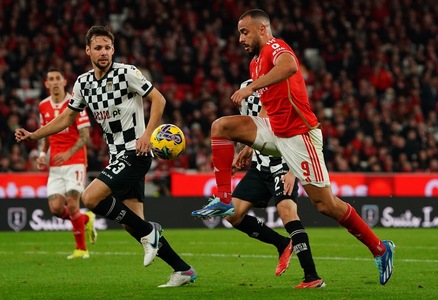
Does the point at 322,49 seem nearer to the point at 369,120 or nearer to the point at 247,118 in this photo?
the point at 369,120

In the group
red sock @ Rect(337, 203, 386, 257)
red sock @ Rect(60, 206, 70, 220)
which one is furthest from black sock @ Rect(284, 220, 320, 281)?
red sock @ Rect(60, 206, 70, 220)

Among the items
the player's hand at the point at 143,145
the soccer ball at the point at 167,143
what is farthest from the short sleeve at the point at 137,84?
the player's hand at the point at 143,145

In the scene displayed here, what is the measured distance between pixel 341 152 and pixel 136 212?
1352 cm

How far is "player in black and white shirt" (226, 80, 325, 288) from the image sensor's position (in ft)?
30.6

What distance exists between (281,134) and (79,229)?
5.36m

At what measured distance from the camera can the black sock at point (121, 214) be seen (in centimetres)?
856

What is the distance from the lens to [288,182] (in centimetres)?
953

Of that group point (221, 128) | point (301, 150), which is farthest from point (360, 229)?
point (221, 128)

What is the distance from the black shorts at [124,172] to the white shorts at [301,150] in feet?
3.67

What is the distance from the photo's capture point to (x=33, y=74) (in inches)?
886

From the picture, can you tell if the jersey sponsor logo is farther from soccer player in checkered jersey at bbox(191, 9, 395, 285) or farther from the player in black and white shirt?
the player in black and white shirt

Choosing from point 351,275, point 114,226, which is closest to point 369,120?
point 114,226

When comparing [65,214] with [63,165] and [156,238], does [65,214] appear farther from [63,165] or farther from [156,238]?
[156,238]

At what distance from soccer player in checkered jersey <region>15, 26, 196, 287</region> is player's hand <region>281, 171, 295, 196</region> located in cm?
133
